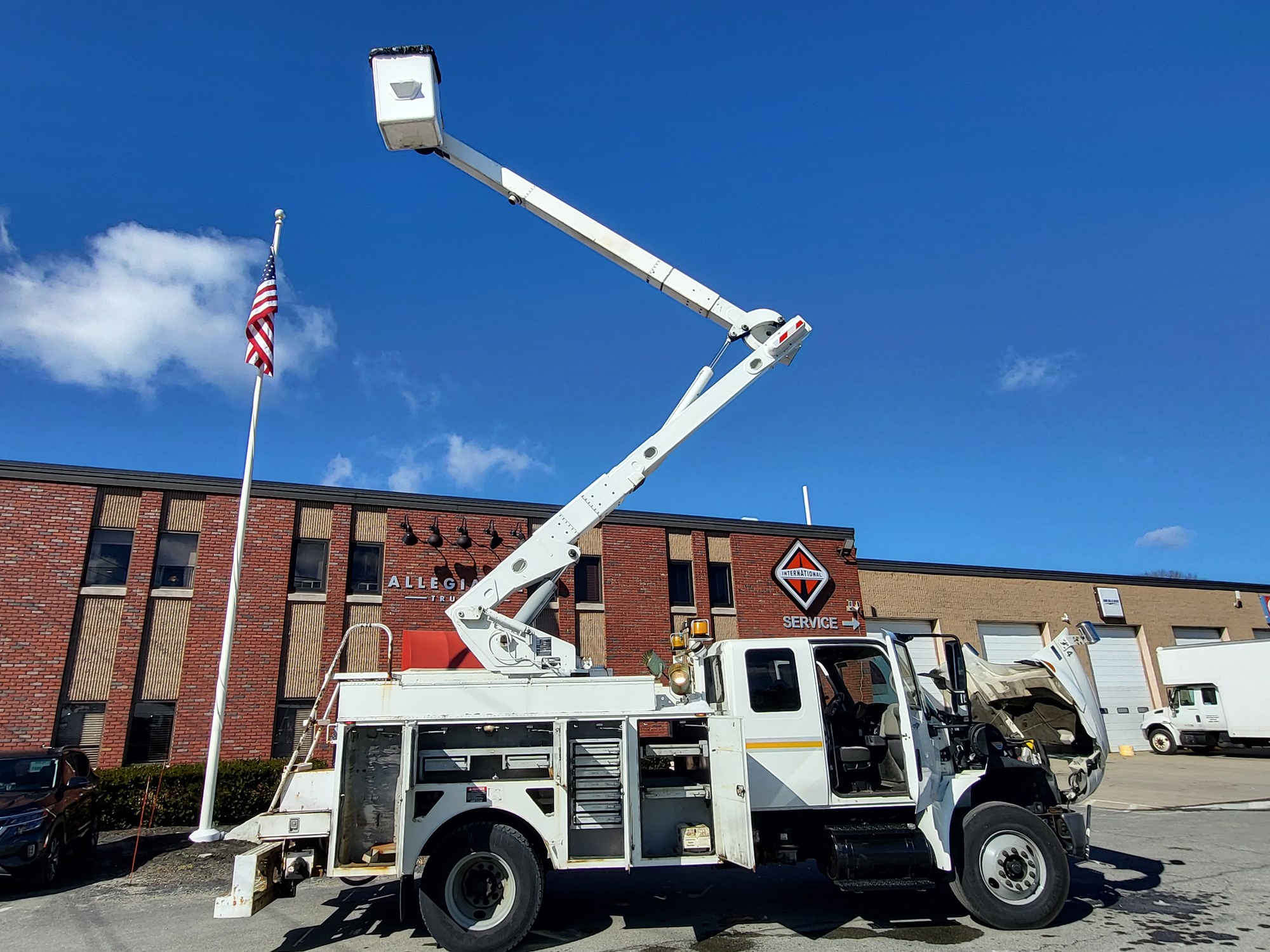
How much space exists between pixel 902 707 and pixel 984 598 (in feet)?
67.4

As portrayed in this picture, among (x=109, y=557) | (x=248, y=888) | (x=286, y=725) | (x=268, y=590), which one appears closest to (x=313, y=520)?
(x=268, y=590)

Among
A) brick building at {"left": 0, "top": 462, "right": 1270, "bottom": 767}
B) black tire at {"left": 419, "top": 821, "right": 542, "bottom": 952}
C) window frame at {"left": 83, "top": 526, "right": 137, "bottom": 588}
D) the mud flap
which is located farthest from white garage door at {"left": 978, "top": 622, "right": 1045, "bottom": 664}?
window frame at {"left": 83, "top": 526, "right": 137, "bottom": 588}

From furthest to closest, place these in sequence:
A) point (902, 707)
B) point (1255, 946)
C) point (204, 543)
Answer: point (204, 543)
point (902, 707)
point (1255, 946)

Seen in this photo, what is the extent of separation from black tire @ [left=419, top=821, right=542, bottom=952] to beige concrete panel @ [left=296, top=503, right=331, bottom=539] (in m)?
11.8

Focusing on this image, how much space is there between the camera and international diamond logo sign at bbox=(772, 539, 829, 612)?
2059cm

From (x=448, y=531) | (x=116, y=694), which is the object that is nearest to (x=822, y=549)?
(x=448, y=531)

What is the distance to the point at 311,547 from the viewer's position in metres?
17.2

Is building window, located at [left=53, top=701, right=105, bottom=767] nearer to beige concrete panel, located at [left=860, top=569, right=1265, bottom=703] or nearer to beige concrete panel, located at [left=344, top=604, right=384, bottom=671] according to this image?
beige concrete panel, located at [left=344, top=604, right=384, bottom=671]

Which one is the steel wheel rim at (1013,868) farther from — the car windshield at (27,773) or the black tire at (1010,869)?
the car windshield at (27,773)

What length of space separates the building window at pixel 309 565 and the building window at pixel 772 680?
12131 millimetres

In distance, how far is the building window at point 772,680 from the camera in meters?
7.56

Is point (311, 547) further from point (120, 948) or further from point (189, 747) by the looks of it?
point (120, 948)

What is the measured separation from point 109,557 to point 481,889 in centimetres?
1310

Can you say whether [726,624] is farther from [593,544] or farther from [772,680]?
[772,680]
